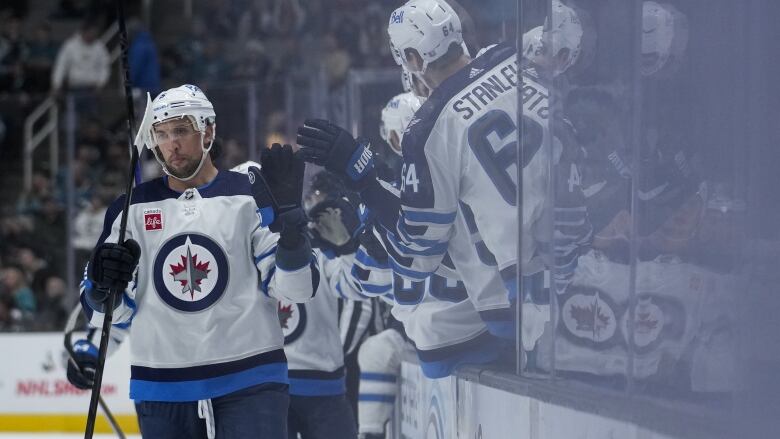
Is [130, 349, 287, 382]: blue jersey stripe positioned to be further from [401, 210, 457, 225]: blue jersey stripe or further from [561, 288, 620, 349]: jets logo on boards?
[561, 288, 620, 349]: jets logo on boards

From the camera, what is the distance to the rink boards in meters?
7.21

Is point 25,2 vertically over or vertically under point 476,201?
over

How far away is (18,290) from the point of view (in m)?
8.59

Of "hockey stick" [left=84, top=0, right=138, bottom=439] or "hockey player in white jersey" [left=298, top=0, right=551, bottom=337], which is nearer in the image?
"hockey stick" [left=84, top=0, right=138, bottom=439]

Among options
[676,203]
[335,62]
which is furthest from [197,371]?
[335,62]

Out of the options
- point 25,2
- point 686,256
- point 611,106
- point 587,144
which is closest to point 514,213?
point 587,144

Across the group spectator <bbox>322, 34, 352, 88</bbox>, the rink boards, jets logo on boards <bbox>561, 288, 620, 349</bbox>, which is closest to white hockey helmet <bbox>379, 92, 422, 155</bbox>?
jets logo on boards <bbox>561, 288, 620, 349</bbox>

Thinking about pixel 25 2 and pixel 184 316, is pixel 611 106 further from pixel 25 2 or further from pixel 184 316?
pixel 25 2

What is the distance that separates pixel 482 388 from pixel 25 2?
9.54m

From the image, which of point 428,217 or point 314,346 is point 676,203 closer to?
point 428,217

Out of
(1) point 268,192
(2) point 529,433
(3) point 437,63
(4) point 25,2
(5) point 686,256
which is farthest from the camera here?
(4) point 25,2

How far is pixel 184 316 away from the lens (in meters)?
3.05

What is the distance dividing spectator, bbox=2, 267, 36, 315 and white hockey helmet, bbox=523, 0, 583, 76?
6.07m

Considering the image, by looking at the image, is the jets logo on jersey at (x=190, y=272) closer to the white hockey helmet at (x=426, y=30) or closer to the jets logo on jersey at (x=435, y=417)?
the white hockey helmet at (x=426, y=30)
